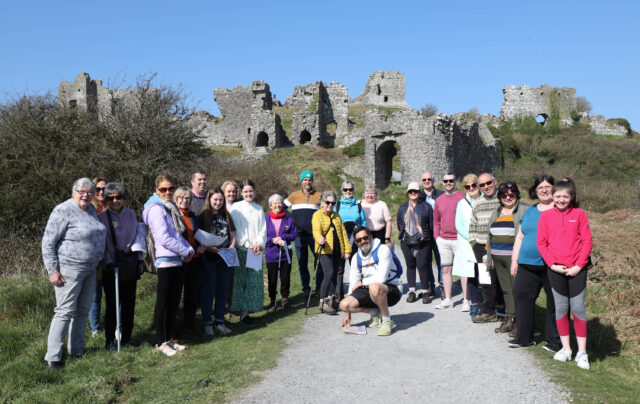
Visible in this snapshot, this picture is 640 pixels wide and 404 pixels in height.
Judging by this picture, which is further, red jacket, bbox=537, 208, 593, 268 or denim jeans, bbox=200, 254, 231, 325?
denim jeans, bbox=200, 254, 231, 325

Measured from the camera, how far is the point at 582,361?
4.67 meters

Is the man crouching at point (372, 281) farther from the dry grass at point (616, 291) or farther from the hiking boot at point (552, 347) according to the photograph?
the dry grass at point (616, 291)

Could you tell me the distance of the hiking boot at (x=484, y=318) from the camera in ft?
20.6

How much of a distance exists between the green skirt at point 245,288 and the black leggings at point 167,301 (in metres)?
1.24

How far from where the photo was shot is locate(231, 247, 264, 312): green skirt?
655 cm

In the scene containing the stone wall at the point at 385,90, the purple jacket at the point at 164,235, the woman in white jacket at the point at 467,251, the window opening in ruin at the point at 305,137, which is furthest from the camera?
the stone wall at the point at 385,90

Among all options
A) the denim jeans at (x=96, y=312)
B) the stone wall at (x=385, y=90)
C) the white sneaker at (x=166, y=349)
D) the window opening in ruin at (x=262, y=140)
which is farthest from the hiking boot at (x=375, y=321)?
the stone wall at (x=385, y=90)

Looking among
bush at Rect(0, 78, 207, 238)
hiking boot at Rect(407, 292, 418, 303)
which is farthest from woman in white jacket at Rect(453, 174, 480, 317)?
bush at Rect(0, 78, 207, 238)

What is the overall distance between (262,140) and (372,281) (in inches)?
1282

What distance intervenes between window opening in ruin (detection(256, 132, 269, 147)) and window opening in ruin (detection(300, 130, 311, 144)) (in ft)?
9.47

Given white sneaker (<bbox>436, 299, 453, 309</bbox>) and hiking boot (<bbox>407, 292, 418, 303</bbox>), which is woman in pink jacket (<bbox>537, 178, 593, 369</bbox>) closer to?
white sneaker (<bbox>436, 299, 453, 309</bbox>)

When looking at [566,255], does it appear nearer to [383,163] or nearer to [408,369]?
[408,369]

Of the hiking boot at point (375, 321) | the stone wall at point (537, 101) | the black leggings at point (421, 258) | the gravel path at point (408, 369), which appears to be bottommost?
the gravel path at point (408, 369)

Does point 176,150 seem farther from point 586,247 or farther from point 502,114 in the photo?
point 502,114
